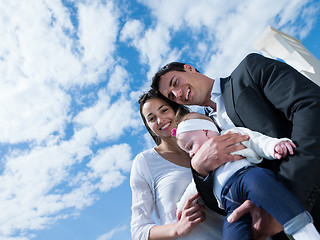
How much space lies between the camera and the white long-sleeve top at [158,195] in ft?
8.59

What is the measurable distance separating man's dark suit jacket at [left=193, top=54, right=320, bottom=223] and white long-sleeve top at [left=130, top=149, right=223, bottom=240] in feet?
1.07

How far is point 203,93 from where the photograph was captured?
3.14 metres

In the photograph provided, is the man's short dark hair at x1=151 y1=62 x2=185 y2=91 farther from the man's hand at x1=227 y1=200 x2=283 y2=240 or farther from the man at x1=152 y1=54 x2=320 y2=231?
the man's hand at x1=227 y1=200 x2=283 y2=240

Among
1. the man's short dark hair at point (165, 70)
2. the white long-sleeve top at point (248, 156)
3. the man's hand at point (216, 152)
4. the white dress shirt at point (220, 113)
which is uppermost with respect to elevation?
the man's short dark hair at point (165, 70)

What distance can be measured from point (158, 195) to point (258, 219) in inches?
49.4

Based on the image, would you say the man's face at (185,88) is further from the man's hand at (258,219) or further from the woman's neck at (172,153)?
the man's hand at (258,219)

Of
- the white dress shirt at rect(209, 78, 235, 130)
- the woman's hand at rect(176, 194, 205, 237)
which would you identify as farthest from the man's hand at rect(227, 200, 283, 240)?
the white dress shirt at rect(209, 78, 235, 130)

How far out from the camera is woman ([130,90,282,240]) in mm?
2500

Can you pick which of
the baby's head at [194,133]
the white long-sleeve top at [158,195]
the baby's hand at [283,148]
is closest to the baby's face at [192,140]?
the baby's head at [194,133]

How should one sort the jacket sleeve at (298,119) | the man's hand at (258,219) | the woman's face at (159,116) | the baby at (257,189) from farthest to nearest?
the woman's face at (159,116)
the man's hand at (258,219)
the jacket sleeve at (298,119)
the baby at (257,189)

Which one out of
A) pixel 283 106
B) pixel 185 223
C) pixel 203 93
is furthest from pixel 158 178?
pixel 283 106

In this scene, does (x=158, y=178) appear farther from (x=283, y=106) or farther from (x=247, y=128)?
(x=283, y=106)

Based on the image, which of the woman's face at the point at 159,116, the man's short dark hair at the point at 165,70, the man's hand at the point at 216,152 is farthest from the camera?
the man's short dark hair at the point at 165,70

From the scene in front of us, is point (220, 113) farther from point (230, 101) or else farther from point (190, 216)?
point (190, 216)
